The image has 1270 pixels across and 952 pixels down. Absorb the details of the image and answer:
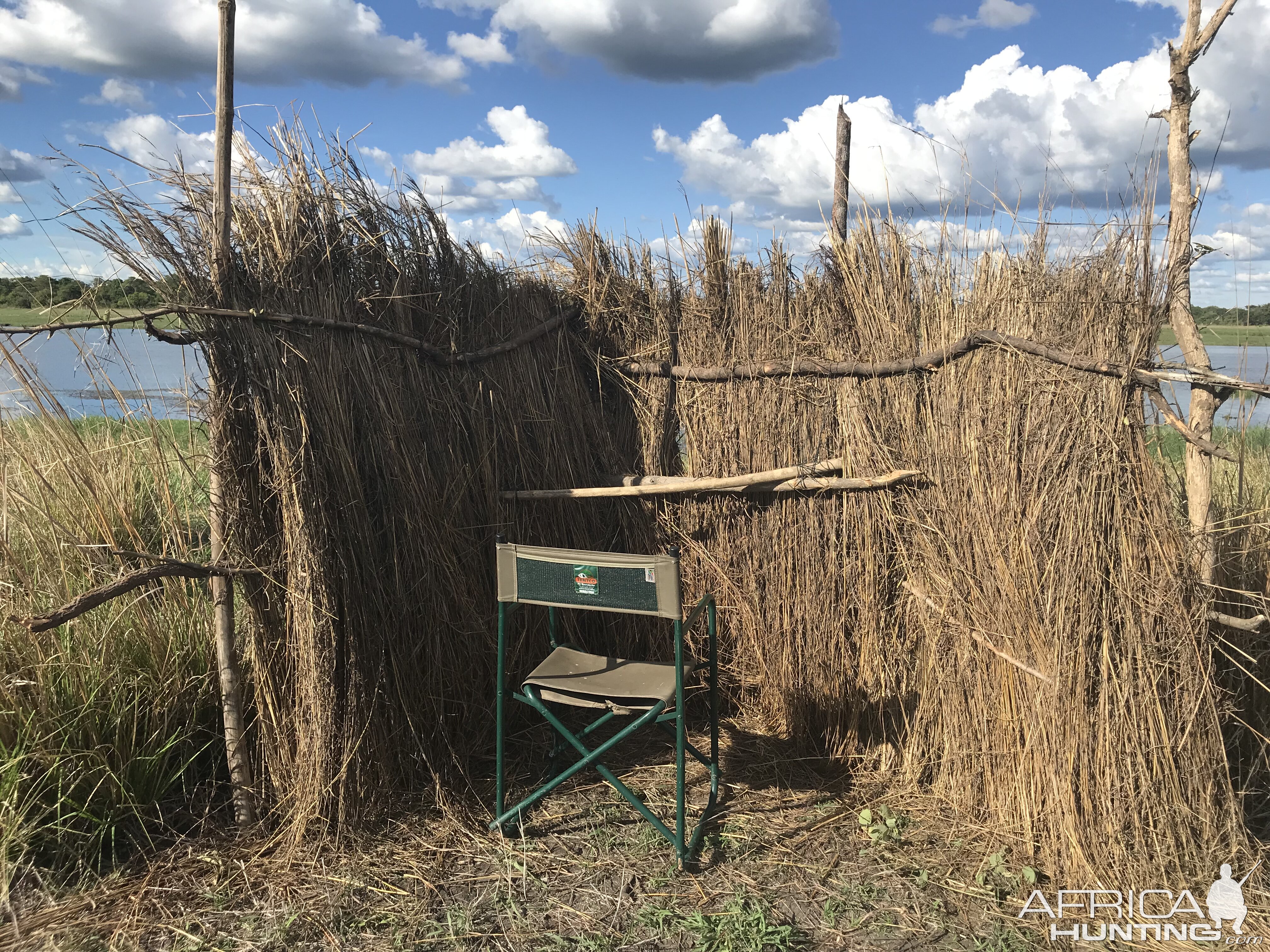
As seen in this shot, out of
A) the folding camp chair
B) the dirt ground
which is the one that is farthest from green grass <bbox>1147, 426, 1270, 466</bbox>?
the folding camp chair

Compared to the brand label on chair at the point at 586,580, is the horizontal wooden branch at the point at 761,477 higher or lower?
higher

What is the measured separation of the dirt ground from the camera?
2.44 meters

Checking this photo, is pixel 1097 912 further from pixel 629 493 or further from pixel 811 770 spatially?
pixel 629 493

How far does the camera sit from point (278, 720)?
2879 mm

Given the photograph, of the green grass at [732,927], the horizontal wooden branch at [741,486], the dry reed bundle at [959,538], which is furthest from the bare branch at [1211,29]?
the green grass at [732,927]

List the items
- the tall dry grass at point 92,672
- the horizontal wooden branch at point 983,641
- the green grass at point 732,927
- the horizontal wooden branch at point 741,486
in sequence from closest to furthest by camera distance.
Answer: the green grass at point 732,927 → the tall dry grass at point 92,672 → the horizontal wooden branch at point 983,641 → the horizontal wooden branch at point 741,486

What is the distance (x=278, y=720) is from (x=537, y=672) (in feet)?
3.08

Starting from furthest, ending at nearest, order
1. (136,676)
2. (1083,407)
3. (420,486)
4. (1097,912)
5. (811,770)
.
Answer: (811,770) < (420,486) < (136,676) < (1083,407) < (1097,912)

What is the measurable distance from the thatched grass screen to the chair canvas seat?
1.86 feet

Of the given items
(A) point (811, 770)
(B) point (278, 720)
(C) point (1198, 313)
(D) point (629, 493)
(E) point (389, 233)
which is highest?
(E) point (389, 233)

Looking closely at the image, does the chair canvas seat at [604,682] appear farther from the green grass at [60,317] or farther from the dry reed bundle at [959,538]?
the green grass at [60,317]

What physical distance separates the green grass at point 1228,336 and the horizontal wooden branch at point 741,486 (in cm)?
96

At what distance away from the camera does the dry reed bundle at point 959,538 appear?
262 cm

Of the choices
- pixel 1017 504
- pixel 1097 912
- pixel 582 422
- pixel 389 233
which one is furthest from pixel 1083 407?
pixel 389 233
